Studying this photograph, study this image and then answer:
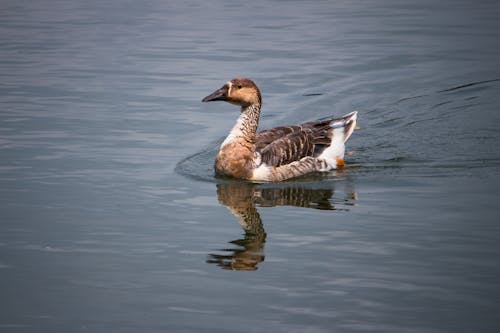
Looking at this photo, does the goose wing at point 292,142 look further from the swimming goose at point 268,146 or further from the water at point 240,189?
the water at point 240,189

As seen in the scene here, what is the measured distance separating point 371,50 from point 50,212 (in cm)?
1439

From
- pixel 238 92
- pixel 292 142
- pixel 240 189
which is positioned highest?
pixel 238 92

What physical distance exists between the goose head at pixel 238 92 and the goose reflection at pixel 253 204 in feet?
5.10

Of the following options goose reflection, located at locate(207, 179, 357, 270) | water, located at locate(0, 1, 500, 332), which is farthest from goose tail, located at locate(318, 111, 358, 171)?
goose reflection, located at locate(207, 179, 357, 270)

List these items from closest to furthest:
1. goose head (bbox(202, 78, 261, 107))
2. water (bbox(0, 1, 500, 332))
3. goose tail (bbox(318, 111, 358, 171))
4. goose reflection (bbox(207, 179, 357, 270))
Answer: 1. water (bbox(0, 1, 500, 332))
2. goose reflection (bbox(207, 179, 357, 270))
3. goose head (bbox(202, 78, 261, 107))
4. goose tail (bbox(318, 111, 358, 171))

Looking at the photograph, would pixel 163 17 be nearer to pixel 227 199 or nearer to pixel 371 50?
pixel 371 50

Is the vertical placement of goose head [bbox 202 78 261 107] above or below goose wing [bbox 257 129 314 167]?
above

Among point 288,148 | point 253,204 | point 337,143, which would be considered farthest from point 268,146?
point 253,204

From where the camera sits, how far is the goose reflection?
10.5 m

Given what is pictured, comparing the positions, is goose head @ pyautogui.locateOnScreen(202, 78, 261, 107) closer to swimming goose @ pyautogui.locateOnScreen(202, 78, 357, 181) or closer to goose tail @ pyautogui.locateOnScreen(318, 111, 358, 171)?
swimming goose @ pyautogui.locateOnScreen(202, 78, 357, 181)

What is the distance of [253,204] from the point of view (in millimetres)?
12953

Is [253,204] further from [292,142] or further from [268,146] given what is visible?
[292,142]

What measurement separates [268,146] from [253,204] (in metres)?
2.01

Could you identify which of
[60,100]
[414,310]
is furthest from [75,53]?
[414,310]
